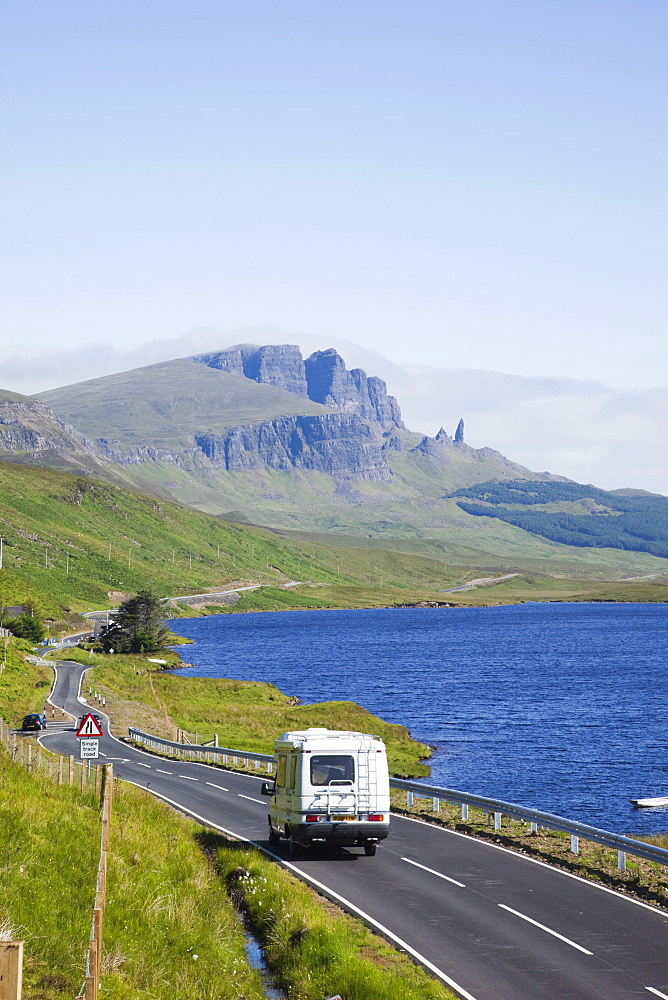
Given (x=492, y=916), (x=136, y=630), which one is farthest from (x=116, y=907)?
(x=136, y=630)

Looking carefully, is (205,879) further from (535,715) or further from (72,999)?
(535,715)

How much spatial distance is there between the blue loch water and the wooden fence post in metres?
45.7

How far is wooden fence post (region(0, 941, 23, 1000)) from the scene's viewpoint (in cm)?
702

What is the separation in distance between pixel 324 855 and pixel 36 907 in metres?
15.0

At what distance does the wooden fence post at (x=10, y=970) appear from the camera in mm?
7016

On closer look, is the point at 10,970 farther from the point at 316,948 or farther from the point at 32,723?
the point at 32,723

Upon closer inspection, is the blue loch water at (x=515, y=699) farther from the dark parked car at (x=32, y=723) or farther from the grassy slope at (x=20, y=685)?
the grassy slope at (x=20, y=685)

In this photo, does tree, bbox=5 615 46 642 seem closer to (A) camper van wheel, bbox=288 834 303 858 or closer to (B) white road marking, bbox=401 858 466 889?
(A) camper van wheel, bbox=288 834 303 858

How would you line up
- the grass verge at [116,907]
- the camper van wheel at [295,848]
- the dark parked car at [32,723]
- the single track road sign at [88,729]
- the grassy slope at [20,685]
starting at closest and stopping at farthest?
the grass verge at [116,907]
the camper van wheel at [295,848]
the single track road sign at [88,729]
the dark parked car at [32,723]
the grassy slope at [20,685]

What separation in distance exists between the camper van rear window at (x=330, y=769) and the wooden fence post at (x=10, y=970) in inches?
799

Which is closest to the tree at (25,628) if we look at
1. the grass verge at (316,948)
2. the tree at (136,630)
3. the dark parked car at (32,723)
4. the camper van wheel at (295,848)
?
the tree at (136,630)

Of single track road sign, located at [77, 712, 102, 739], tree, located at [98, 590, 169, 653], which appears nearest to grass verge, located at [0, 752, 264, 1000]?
single track road sign, located at [77, 712, 102, 739]

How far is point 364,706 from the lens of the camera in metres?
103

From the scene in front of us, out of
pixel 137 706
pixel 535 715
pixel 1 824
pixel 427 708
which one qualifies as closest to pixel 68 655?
pixel 137 706
